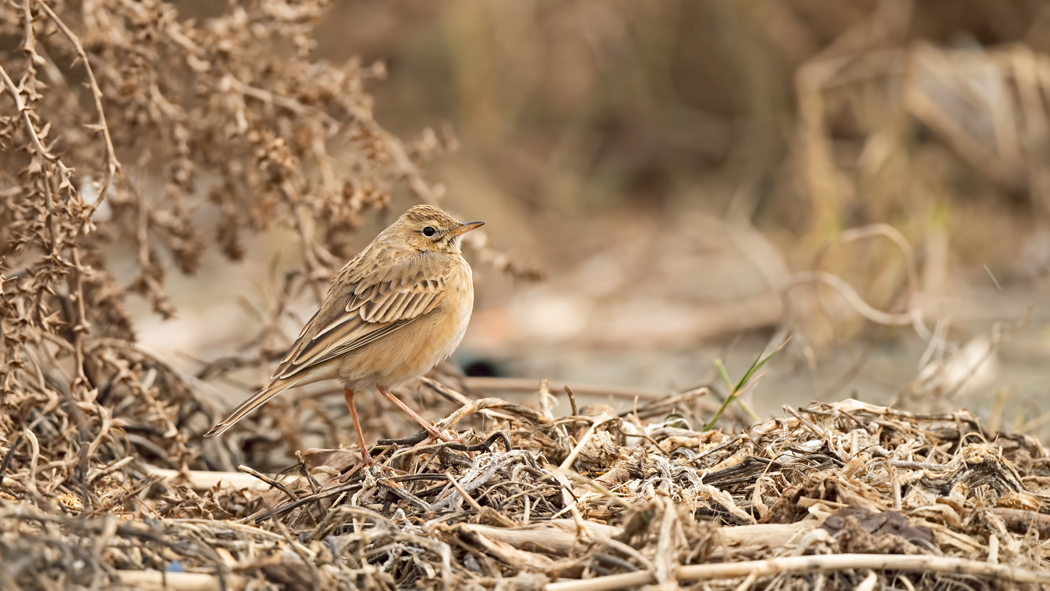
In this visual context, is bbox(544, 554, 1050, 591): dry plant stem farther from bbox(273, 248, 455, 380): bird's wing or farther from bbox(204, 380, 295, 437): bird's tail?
bbox(273, 248, 455, 380): bird's wing

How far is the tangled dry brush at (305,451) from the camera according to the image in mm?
3211

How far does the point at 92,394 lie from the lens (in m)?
4.41

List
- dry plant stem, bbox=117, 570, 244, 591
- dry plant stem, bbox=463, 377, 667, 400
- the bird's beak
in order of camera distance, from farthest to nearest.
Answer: dry plant stem, bbox=463, 377, 667, 400, the bird's beak, dry plant stem, bbox=117, 570, 244, 591

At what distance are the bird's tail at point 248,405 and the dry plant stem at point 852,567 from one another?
180 centimetres

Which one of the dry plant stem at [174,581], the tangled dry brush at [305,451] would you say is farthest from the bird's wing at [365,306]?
the dry plant stem at [174,581]

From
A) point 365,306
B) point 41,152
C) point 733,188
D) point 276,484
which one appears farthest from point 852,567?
point 733,188

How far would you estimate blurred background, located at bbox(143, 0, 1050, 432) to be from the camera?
796 cm

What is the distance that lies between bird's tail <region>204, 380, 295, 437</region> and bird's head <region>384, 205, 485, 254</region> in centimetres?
118

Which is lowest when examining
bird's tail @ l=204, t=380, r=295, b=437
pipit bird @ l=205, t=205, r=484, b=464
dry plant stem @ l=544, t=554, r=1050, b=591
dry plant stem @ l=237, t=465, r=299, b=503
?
dry plant stem @ l=544, t=554, r=1050, b=591

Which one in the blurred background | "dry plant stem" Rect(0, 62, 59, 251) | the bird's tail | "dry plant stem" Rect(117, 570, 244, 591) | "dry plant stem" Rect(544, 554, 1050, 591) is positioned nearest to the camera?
"dry plant stem" Rect(117, 570, 244, 591)

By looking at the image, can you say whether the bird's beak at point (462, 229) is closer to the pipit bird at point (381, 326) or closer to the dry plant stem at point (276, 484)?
the pipit bird at point (381, 326)

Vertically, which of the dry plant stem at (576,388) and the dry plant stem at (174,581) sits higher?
the dry plant stem at (576,388)

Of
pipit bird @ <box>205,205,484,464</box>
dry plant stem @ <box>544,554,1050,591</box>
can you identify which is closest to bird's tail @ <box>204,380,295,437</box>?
pipit bird @ <box>205,205,484,464</box>

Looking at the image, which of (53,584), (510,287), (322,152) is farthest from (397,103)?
(53,584)
